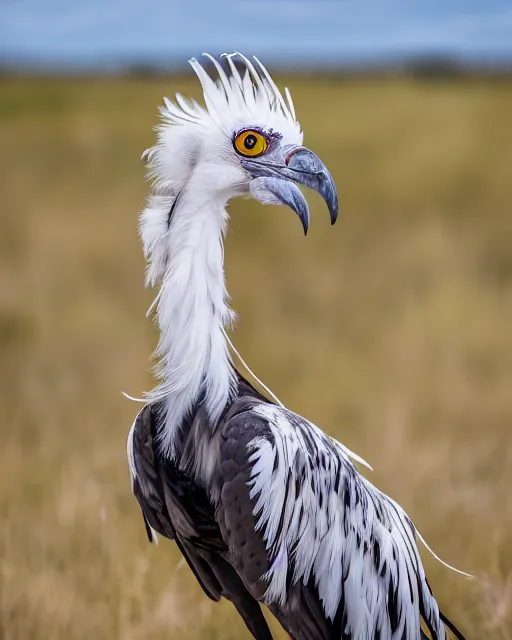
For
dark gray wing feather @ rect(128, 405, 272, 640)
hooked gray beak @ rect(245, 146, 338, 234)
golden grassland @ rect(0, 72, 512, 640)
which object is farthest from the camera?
golden grassland @ rect(0, 72, 512, 640)

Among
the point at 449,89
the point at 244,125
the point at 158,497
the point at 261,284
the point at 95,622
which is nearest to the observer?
the point at 244,125

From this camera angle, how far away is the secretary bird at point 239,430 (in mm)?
1823

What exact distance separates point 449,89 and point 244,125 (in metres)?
4.89

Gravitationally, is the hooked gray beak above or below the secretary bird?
above

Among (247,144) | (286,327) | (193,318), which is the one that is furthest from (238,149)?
(286,327)

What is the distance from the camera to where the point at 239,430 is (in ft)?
5.92

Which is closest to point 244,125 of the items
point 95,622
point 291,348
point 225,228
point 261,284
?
point 225,228

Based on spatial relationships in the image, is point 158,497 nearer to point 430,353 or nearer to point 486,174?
point 430,353

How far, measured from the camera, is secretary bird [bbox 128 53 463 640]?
1823 millimetres

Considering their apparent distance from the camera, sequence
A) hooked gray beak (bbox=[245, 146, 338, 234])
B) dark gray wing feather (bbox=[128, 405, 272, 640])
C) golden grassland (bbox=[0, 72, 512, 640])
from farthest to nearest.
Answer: golden grassland (bbox=[0, 72, 512, 640]) < dark gray wing feather (bbox=[128, 405, 272, 640]) < hooked gray beak (bbox=[245, 146, 338, 234])

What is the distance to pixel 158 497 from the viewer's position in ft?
6.63

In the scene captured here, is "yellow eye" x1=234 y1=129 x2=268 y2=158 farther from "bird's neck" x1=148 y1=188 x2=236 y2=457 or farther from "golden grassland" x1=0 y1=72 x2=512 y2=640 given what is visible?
"golden grassland" x1=0 y1=72 x2=512 y2=640

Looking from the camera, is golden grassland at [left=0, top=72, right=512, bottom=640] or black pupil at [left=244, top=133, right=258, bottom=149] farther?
golden grassland at [left=0, top=72, right=512, bottom=640]

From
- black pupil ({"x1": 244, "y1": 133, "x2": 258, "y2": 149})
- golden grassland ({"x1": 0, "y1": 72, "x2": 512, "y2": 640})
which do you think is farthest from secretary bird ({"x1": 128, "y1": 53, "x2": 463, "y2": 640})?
golden grassland ({"x1": 0, "y1": 72, "x2": 512, "y2": 640})
